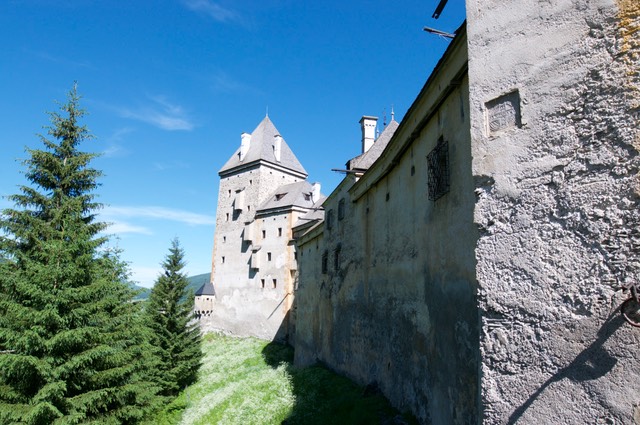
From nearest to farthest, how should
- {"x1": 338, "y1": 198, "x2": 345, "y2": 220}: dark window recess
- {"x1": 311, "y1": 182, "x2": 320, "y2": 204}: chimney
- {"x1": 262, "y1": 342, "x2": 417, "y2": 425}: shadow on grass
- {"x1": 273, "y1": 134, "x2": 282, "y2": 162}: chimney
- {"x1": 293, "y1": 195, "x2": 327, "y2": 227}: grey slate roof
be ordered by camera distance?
{"x1": 262, "y1": 342, "x2": 417, "y2": 425}: shadow on grass
{"x1": 338, "y1": 198, "x2": 345, "y2": 220}: dark window recess
{"x1": 293, "y1": 195, "x2": 327, "y2": 227}: grey slate roof
{"x1": 311, "y1": 182, "x2": 320, "y2": 204}: chimney
{"x1": 273, "y1": 134, "x2": 282, "y2": 162}: chimney

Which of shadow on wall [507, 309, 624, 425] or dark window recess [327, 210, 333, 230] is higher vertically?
dark window recess [327, 210, 333, 230]

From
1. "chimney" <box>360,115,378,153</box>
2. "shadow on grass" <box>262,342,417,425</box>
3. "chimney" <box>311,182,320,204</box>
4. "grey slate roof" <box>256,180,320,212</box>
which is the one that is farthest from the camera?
"chimney" <box>311,182,320,204</box>

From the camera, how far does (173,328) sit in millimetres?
22078

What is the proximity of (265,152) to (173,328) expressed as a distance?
20474 millimetres

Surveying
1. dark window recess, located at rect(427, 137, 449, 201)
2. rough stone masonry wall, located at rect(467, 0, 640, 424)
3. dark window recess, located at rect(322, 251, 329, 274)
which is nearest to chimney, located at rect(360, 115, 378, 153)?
dark window recess, located at rect(322, 251, 329, 274)

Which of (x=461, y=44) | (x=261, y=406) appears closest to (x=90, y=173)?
(x=261, y=406)

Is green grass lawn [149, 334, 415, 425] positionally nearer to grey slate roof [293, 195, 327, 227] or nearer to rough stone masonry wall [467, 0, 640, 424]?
rough stone masonry wall [467, 0, 640, 424]

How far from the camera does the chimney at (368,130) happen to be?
1823cm

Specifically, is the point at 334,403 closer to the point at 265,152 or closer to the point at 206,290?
the point at 206,290

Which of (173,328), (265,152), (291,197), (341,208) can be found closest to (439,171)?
(341,208)

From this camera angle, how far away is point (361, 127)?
18.7 meters

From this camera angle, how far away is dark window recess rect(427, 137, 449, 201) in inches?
271

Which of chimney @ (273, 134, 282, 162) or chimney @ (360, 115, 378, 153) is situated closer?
chimney @ (360, 115, 378, 153)

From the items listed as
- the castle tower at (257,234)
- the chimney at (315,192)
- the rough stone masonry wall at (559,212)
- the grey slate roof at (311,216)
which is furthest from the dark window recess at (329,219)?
the chimney at (315,192)
